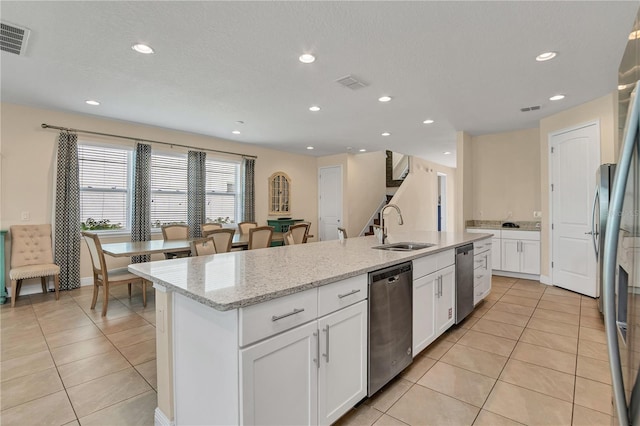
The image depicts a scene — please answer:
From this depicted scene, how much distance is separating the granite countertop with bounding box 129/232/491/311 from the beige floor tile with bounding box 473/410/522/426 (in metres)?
1.00

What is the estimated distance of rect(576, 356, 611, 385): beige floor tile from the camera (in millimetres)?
2164

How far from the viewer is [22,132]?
167 inches

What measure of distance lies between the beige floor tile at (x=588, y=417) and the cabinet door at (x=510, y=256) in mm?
3837

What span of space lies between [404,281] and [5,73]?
446 cm

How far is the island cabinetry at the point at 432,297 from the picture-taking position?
2314 mm

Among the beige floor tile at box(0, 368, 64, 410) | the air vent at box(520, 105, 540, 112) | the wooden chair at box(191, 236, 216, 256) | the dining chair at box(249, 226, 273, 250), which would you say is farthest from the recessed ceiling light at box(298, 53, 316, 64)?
the air vent at box(520, 105, 540, 112)

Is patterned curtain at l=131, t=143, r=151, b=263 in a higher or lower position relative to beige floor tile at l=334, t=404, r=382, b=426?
higher

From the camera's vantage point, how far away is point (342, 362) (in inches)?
64.6

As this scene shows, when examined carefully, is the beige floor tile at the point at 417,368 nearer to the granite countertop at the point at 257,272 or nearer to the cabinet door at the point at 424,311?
the cabinet door at the point at 424,311

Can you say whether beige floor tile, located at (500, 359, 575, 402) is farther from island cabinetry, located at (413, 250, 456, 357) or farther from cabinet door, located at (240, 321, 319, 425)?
cabinet door, located at (240, 321, 319, 425)

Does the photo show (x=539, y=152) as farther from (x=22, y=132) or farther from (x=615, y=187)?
(x=22, y=132)

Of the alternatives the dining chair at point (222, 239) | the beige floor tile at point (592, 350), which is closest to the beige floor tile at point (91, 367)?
the dining chair at point (222, 239)

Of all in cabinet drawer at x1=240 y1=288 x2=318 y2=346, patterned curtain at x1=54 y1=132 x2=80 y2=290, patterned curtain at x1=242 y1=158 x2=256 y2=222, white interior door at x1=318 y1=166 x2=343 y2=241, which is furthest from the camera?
white interior door at x1=318 y1=166 x2=343 y2=241

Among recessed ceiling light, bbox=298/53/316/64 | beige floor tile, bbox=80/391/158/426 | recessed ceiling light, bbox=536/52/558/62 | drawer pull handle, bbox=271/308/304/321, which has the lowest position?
beige floor tile, bbox=80/391/158/426
